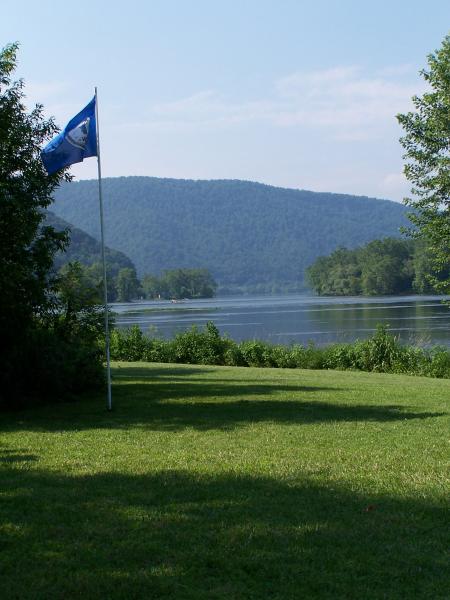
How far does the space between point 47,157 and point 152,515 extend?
345 inches

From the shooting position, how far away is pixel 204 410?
1367 cm

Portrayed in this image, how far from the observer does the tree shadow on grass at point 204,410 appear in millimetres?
12086

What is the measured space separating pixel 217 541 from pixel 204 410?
8312 mm

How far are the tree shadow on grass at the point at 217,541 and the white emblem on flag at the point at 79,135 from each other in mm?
7679

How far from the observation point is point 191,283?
Answer: 508 feet

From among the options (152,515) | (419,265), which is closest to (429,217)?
(152,515)

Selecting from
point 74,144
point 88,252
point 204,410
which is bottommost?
point 204,410

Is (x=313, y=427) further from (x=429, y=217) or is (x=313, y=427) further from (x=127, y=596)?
(x=429, y=217)

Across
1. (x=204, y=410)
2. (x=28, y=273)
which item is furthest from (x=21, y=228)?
(x=204, y=410)

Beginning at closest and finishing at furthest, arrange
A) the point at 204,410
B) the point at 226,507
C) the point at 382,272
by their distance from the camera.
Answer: the point at 226,507, the point at 204,410, the point at 382,272

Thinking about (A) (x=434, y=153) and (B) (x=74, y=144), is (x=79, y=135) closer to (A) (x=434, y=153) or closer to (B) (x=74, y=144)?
(B) (x=74, y=144)

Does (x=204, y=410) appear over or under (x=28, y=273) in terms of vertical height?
under

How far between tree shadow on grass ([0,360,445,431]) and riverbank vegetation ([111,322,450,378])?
9.47 m

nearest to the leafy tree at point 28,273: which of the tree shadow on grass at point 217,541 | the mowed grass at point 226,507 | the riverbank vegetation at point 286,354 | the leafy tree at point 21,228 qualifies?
the leafy tree at point 21,228
